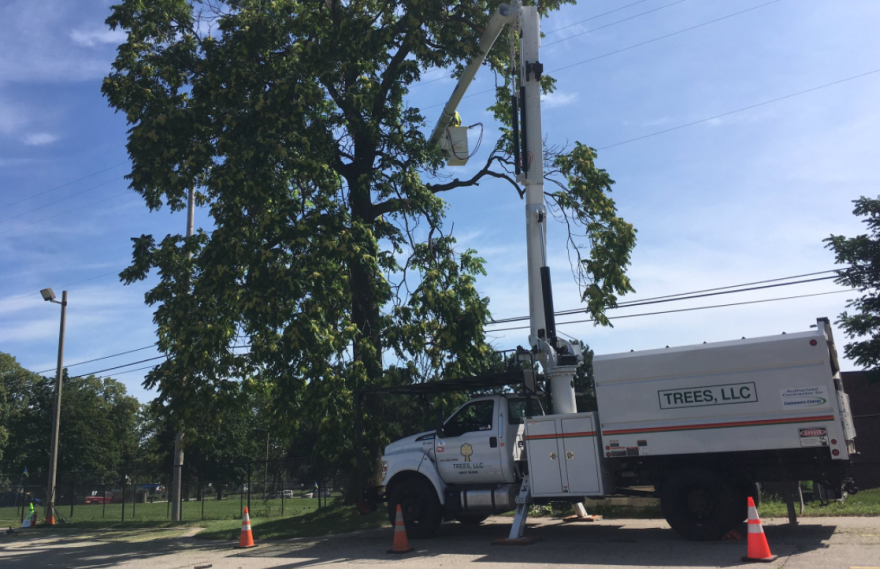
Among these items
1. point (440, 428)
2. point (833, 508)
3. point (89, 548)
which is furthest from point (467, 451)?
point (89, 548)

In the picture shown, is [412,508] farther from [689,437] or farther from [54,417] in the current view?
[54,417]

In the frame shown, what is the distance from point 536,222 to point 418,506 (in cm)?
593

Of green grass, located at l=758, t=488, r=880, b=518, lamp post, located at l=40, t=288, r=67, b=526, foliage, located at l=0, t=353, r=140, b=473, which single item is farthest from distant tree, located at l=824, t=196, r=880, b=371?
foliage, located at l=0, t=353, r=140, b=473

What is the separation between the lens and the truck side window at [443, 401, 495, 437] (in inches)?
502

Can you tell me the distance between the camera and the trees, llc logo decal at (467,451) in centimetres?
1259

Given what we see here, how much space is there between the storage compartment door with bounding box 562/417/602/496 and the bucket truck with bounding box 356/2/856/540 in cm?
2

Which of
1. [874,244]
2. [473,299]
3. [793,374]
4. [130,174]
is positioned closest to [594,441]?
[793,374]

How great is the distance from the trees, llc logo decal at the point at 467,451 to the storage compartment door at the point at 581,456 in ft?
6.18

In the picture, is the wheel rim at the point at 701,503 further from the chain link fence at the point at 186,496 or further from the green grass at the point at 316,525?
the chain link fence at the point at 186,496

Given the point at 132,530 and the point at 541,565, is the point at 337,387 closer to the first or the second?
the point at 541,565

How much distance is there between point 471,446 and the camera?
1262cm

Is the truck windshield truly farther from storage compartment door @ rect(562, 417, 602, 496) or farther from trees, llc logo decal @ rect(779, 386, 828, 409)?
trees, llc logo decal @ rect(779, 386, 828, 409)

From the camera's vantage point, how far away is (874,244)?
87.2ft

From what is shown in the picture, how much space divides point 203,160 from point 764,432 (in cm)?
1280
